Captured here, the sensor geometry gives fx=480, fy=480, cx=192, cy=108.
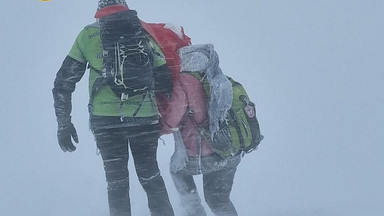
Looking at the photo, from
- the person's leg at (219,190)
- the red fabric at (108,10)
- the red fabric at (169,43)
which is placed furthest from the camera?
the person's leg at (219,190)

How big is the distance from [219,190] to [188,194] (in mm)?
168

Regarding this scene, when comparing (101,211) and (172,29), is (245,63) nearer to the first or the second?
(172,29)

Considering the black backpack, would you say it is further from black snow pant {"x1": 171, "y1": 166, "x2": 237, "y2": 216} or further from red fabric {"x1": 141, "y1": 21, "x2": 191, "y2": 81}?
black snow pant {"x1": 171, "y1": 166, "x2": 237, "y2": 216}

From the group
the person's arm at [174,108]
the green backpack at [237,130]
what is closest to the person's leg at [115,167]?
the person's arm at [174,108]

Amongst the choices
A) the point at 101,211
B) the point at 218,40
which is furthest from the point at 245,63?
the point at 101,211

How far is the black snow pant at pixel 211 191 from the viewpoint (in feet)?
8.25

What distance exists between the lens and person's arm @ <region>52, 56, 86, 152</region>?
86.6 inches

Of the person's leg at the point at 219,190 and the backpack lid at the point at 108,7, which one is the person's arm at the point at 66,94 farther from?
the person's leg at the point at 219,190

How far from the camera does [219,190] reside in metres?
2.53

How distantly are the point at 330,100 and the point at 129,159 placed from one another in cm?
164

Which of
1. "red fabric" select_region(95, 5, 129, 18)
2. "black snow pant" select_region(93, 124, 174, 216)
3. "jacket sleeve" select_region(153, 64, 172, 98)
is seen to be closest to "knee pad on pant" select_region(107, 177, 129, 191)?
"black snow pant" select_region(93, 124, 174, 216)

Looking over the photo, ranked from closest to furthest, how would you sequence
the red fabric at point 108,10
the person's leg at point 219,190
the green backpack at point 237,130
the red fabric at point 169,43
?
1. the red fabric at point 108,10
2. the red fabric at point 169,43
3. the green backpack at point 237,130
4. the person's leg at point 219,190

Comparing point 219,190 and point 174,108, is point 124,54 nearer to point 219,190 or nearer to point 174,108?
point 174,108

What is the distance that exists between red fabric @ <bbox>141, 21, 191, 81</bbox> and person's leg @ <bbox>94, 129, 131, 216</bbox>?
1.33ft
